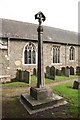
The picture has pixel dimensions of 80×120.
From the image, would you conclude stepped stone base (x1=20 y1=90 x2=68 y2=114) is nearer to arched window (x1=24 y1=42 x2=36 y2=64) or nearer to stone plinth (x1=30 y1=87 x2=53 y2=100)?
stone plinth (x1=30 y1=87 x2=53 y2=100)

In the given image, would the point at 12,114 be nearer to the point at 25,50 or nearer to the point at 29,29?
the point at 25,50

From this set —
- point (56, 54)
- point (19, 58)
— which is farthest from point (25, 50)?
point (56, 54)

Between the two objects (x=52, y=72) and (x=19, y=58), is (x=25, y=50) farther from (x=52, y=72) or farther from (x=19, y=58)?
(x=52, y=72)

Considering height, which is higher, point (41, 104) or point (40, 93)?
point (40, 93)

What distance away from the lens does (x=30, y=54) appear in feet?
51.6

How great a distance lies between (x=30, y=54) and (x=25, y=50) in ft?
2.61

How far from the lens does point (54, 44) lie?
17.4 m

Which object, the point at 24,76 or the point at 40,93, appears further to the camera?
the point at 24,76

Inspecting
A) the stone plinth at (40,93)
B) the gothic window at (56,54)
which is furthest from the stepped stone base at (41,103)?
the gothic window at (56,54)

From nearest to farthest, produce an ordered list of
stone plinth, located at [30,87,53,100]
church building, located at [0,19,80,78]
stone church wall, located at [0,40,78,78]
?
1. stone plinth, located at [30,87,53,100]
2. stone church wall, located at [0,40,78,78]
3. church building, located at [0,19,80,78]

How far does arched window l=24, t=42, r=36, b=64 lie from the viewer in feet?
50.3

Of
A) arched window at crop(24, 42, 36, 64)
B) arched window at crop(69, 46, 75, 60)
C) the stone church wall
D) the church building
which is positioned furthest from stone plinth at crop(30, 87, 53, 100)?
arched window at crop(69, 46, 75, 60)

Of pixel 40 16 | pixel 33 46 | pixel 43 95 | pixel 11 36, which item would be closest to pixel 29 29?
pixel 33 46

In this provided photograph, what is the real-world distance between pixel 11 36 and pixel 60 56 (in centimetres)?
711
